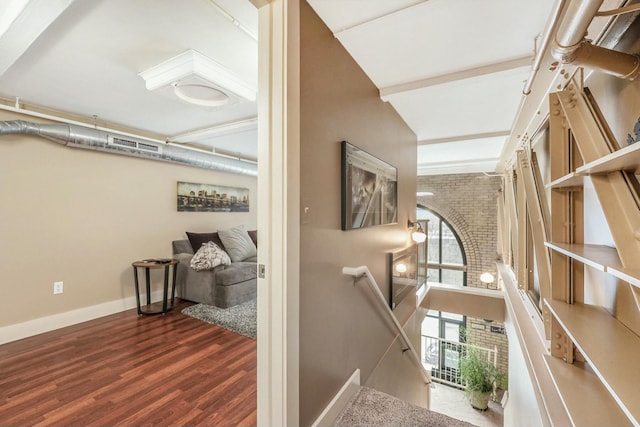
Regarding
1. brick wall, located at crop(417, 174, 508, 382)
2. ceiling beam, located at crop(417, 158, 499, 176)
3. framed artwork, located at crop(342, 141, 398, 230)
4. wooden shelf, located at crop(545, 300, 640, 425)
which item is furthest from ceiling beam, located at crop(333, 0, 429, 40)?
brick wall, located at crop(417, 174, 508, 382)

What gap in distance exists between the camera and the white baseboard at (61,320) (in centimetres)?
266

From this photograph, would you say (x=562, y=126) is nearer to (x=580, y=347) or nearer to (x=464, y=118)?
(x=580, y=347)

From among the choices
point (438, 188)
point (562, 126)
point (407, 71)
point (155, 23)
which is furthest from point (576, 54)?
point (438, 188)

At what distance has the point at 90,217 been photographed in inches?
127

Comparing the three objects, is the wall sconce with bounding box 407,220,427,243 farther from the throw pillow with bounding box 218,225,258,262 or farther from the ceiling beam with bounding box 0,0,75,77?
the ceiling beam with bounding box 0,0,75,77

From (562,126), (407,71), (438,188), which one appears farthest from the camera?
(438,188)

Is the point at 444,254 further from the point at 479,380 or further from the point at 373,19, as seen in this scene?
the point at 373,19

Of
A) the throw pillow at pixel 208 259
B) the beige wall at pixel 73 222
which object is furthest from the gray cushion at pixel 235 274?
the beige wall at pixel 73 222

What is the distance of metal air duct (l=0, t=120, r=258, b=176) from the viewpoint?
269 cm

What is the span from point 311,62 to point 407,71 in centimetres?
97

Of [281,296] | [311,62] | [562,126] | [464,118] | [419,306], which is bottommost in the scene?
[419,306]

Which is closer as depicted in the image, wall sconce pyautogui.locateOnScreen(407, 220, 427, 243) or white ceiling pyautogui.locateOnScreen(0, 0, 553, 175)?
white ceiling pyautogui.locateOnScreen(0, 0, 553, 175)

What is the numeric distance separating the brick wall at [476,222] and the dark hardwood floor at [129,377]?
5.57 metres

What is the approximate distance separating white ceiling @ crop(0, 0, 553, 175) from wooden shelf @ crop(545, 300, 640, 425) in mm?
1486
